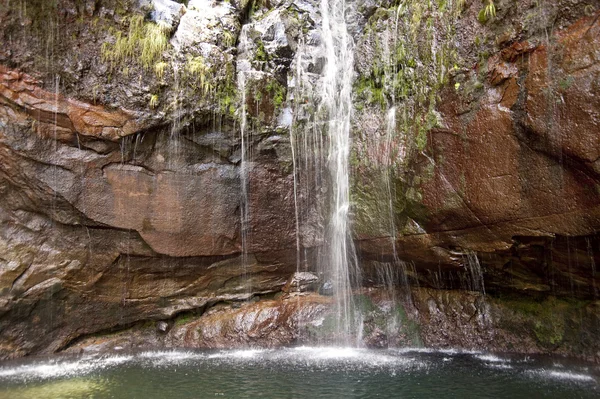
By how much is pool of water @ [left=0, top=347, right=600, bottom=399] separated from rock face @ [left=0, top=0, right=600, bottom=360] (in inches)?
27.4

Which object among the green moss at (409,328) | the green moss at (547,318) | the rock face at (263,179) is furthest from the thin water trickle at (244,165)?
the green moss at (547,318)

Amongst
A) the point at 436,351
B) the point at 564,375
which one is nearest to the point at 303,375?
the point at 436,351

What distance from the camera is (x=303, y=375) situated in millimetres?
6891

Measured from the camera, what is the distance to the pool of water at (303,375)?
6109 mm

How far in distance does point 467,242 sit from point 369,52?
14.3 feet

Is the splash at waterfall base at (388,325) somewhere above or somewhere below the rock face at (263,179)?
below

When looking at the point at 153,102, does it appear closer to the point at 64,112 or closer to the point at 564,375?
the point at 64,112

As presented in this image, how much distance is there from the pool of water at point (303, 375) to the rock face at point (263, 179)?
70 centimetres

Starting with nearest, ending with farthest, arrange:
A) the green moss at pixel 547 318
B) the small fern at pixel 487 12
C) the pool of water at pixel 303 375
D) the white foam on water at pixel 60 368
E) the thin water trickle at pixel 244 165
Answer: the pool of water at pixel 303 375
the small fern at pixel 487 12
the white foam on water at pixel 60 368
the green moss at pixel 547 318
the thin water trickle at pixel 244 165

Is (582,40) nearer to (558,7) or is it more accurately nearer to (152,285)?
(558,7)

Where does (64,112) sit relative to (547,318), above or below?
above

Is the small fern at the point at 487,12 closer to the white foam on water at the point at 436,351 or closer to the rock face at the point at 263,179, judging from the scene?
the rock face at the point at 263,179

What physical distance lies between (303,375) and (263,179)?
4.19 meters

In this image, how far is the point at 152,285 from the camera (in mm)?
9453
